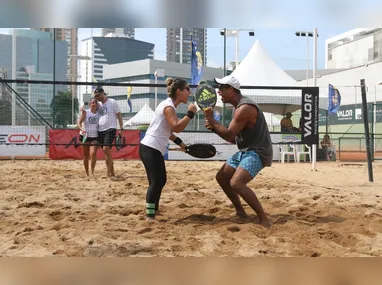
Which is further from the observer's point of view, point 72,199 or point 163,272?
point 72,199

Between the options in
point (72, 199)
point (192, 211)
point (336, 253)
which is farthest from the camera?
point (72, 199)

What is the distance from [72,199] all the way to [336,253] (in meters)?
3.45

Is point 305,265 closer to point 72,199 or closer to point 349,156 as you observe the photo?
point 72,199

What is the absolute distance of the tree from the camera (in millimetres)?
14184

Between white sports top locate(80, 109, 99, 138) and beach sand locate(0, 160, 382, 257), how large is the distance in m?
1.21

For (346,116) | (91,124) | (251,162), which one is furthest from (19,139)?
(346,116)

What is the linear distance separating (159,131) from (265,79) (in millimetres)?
12612

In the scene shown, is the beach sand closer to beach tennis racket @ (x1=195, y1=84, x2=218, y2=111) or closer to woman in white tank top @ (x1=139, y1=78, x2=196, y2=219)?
woman in white tank top @ (x1=139, y1=78, x2=196, y2=219)

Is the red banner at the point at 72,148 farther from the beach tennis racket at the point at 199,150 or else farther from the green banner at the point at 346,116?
the green banner at the point at 346,116

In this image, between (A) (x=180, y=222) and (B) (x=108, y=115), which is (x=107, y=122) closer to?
(B) (x=108, y=115)

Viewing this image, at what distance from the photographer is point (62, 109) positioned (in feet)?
48.1

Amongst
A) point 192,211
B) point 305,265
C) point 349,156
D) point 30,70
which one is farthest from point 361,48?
point 305,265

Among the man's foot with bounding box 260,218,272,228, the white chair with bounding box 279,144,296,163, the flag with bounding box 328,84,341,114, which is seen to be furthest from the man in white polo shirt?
the flag with bounding box 328,84,341,114

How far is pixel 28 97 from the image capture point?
1286 centimetres
